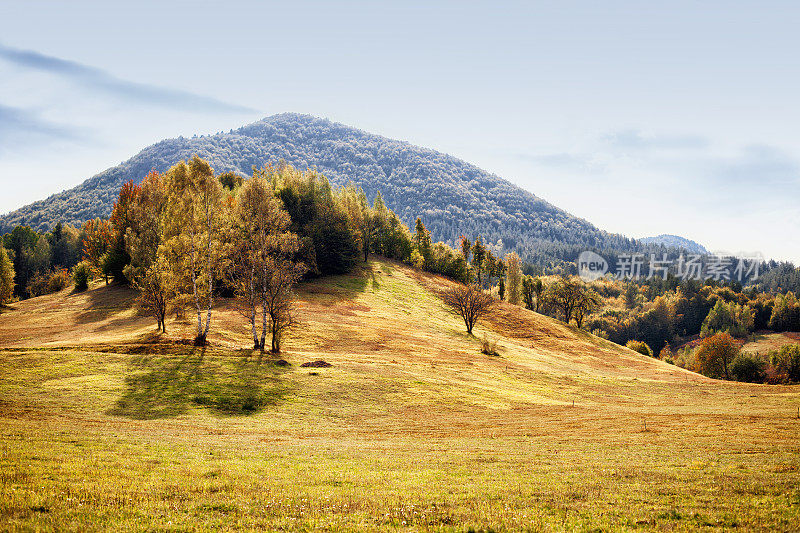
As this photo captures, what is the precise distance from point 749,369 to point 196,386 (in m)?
125

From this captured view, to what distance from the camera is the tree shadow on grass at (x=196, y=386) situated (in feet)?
120

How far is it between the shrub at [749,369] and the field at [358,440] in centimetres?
4833

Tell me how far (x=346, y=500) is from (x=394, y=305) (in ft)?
292

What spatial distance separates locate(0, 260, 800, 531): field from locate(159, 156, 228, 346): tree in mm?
8625

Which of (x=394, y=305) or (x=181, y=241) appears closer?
(x=181, y=241)

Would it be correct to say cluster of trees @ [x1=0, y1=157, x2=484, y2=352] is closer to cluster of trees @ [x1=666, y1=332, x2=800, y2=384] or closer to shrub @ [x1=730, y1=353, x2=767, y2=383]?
cluster of trees @ [x1=666, y1=332, x2=800, y2=384]

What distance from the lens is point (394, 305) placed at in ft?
343

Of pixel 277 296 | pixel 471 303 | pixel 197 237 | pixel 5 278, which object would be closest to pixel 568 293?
pixel 471 303

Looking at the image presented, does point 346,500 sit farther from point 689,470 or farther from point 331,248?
point 331,248

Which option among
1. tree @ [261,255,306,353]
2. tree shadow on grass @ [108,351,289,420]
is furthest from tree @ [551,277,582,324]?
tree shadow on grass @ [108,351,289,420]

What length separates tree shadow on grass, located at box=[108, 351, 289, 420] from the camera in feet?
120

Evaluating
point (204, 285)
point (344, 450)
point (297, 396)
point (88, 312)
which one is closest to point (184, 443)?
point (344, 450)

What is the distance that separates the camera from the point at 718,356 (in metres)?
109

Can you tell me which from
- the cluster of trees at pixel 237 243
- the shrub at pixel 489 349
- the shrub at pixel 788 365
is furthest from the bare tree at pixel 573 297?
the shrub at pixel 489 349
